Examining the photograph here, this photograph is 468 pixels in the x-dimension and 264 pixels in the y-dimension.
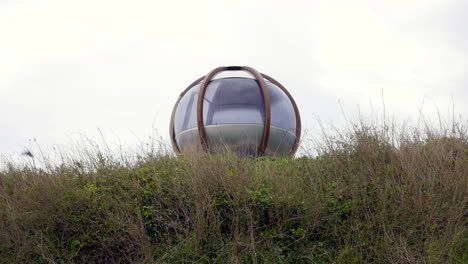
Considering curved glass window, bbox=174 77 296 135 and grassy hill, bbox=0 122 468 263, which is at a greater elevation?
curved glass window, bbox=174 77 296 135

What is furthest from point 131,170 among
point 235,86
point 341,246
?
point 235,86

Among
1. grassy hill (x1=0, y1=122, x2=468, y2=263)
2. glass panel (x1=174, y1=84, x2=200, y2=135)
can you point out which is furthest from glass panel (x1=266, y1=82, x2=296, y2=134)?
grassy hill (x1=0, y1=122, x2=468, y2=263)

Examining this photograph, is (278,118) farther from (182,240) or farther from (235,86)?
(182,240)

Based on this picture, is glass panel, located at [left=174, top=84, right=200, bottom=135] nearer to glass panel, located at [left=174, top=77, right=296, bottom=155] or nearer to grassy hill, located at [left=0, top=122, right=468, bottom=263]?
glass panel, located at [left=174, top=77, right=296, bottom=155]

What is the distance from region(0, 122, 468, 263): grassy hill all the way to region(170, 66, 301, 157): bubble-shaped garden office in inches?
135

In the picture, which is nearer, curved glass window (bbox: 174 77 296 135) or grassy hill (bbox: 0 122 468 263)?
grassy hill (bbox: 0 122 468 263)

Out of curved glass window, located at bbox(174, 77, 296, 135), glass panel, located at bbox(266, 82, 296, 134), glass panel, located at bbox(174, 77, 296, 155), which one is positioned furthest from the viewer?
glass panel, located at bbox(266, 82, 296, 134)

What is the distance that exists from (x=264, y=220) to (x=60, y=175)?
2.54 m

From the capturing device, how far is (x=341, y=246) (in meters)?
5.54

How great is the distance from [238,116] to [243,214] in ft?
14.4

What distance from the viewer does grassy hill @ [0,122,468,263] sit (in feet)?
18.0

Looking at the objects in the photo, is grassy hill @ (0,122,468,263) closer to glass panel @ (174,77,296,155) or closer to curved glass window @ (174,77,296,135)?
glass panel @ (174,77,296,155)

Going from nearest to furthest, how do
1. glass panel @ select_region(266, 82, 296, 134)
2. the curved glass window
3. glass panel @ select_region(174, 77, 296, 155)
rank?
glass panel @ select_region(174, 77, 296, 155) < the curved glass window < glass panel @ select_region(266, 82, 296, 134)

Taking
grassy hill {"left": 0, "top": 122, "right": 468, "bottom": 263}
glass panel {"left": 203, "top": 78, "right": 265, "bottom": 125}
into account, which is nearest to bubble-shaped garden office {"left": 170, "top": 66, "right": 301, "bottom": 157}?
glass panel {"left": 203, "top": 78, "right": 265, "bottom": 125}
